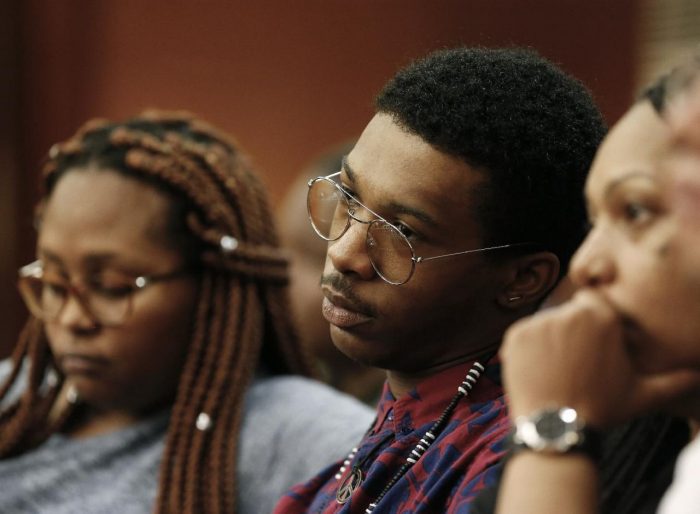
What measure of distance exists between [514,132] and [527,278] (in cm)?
24

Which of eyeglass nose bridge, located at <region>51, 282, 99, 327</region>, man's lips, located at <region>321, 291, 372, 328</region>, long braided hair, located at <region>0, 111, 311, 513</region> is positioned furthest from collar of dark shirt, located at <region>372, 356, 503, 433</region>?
eyeglass nose bridge, located at <region>51, 282, 99, 327</region>

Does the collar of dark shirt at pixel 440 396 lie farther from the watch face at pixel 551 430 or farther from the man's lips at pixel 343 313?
the watch face at pixel 551 430

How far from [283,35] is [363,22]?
14.4 inches

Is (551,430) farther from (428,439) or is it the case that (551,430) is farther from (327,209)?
(327,209)

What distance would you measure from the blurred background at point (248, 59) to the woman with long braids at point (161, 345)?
6.60 feet

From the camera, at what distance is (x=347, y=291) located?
1.83m

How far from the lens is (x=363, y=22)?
4914mm

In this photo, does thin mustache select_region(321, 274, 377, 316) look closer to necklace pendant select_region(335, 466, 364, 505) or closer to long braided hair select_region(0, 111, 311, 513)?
necklace pendant select_region(335, 466, 364, 505)

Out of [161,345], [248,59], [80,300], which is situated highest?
[248,59]

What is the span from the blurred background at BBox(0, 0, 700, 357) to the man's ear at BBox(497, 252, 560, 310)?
2.95 meters

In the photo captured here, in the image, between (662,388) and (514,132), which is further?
(514,132)

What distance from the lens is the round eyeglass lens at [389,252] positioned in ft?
5.85

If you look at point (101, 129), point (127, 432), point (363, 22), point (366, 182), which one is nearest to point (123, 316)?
point (127, 432)

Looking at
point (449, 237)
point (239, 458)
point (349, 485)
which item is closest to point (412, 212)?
point (449, 237)
